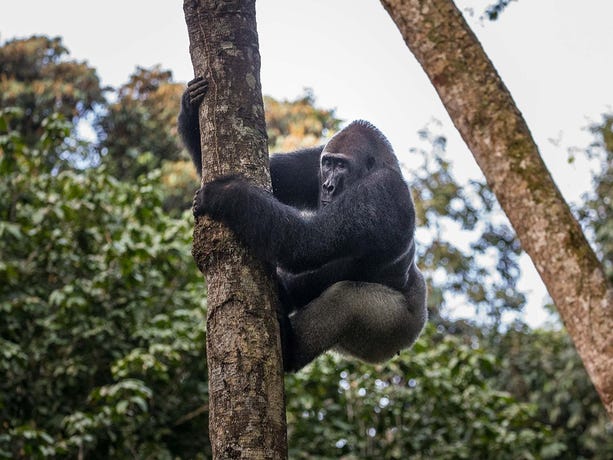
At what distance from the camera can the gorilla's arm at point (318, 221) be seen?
3615mm

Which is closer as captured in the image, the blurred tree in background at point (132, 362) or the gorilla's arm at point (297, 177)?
the gorilla's arm at point (297, 177)

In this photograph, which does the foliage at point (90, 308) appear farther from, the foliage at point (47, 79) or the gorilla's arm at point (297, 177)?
the foliage at point (47, 79)

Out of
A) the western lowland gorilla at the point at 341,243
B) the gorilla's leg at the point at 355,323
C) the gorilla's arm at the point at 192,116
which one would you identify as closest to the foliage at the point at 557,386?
the gorilla's leg at the point at 355,323

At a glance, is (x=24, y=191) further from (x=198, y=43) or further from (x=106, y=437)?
(x=198, y=43)

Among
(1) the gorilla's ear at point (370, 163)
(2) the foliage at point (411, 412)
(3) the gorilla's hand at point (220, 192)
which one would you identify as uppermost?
(1) the gorilla's ear at point (370, 163)

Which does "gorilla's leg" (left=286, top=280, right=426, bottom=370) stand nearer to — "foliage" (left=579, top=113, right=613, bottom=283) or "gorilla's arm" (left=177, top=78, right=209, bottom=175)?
"gorilla's arm" (left=177, top=78, right=209, bottom=175)

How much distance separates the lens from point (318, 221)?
4.54 meters

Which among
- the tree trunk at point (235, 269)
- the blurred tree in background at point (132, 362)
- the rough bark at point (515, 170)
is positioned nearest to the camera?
the tree trunk at point (235, 269)

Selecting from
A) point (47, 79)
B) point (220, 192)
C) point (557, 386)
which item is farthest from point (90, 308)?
point (47, 79)

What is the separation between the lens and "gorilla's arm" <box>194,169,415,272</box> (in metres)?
3.62

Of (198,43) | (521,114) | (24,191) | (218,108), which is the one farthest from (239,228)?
(24,191)

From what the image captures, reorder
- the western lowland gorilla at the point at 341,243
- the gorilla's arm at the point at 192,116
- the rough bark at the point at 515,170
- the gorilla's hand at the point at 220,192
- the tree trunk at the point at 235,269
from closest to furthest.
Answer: the tree trunk at the point at 235,269 → the rough bark at the point at 515,170 → the gorilla's hand at the point at 220,192 → the gorilla's arm at the point at 192,116 → the western lowland gorilla at the point at 341,243

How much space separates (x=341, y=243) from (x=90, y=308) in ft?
14.7

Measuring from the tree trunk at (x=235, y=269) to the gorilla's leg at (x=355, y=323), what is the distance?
136 cm
